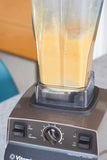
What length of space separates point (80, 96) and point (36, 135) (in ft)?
0.44

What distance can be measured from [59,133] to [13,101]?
42 cm

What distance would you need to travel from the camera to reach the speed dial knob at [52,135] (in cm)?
60

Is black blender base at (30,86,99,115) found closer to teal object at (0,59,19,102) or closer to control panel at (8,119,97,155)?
control panel at (8,119,97,155)

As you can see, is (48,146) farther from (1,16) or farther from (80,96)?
(1,16)

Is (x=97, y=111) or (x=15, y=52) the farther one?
(x=15, y=52)

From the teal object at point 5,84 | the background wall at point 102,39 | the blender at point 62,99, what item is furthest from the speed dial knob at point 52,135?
the background wall at point 102,39

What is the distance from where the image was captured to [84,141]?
573 mm

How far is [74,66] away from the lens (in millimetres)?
625

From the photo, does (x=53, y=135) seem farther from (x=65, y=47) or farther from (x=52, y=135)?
(x=65, y=47)

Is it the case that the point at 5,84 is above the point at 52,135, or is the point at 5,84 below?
below

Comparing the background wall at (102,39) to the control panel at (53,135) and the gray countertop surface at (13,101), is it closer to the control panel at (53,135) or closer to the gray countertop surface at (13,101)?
the gray countertop surface at (13,101)

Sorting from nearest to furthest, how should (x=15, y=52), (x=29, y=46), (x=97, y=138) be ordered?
(x=97, y=138) → (x=29, y=46) → (x=15, y=52)

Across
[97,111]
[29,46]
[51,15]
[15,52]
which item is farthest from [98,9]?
[15,52]

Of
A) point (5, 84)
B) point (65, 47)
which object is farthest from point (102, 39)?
point (65, 47)
